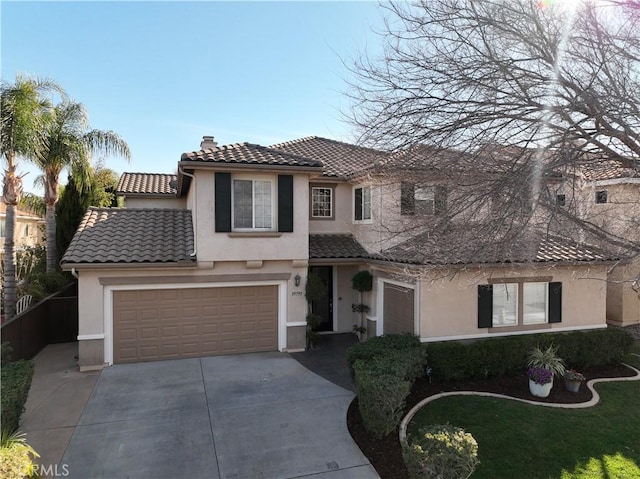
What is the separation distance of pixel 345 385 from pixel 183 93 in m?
10.8

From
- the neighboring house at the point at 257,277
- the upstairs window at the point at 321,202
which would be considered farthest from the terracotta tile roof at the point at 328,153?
the neighboring house at the point at 257,277

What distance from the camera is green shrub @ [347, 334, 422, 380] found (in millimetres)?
9329

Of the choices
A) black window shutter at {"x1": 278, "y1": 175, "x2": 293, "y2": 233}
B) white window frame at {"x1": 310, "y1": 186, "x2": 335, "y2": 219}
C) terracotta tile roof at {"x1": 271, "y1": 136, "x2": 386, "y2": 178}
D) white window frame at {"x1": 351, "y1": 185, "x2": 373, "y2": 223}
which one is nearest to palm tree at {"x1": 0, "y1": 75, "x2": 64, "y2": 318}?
black window shutter at {"x1": 278, "y1": 175, "x2": 293, "y2": 233}

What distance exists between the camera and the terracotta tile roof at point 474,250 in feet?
25.0

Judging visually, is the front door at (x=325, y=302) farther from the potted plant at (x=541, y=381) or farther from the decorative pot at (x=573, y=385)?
the decorative pot at (x=573, y=385)

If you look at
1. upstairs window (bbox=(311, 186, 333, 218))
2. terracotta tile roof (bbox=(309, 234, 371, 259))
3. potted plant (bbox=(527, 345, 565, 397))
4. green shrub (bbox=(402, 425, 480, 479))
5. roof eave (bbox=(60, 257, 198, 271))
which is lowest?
potted plant (bbox=(527, 345, 565, 397))

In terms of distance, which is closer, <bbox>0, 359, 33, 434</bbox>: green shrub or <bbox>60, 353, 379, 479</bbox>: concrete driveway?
<bbox>0, 359, 33, 434</bbox>: green shrub

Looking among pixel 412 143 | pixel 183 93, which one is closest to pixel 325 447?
pixel 412 143

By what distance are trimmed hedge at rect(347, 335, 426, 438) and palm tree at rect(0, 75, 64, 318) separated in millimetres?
12242

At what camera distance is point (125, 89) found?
1276 centimetres

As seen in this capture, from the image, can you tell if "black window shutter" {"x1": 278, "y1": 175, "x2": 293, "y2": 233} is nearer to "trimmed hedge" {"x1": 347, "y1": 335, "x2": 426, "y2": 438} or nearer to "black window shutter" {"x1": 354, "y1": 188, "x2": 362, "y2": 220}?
"black window shutter" {"x1": 354, "y1": 188, "x2": 362, "y2": 220}

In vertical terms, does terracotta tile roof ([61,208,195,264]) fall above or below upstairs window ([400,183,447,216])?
below

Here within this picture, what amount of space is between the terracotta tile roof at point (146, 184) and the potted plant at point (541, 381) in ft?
55.8

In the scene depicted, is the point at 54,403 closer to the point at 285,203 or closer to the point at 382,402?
the point at 382,402
